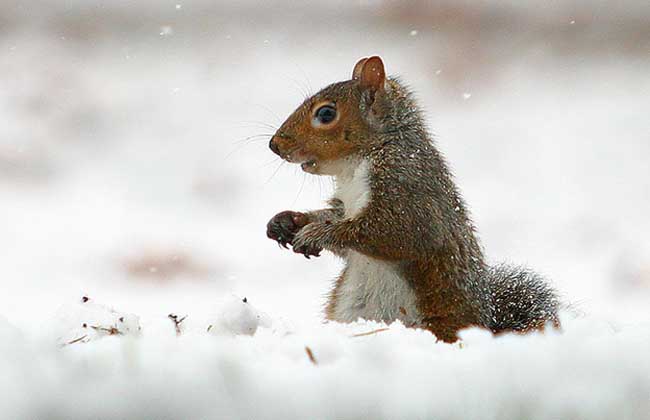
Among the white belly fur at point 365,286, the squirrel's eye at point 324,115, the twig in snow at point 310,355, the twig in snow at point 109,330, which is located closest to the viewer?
the twig in snow at point 310,355

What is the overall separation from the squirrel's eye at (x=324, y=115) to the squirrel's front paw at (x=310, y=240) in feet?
0.38

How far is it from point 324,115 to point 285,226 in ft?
0.38

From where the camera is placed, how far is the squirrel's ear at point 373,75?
0.82 m

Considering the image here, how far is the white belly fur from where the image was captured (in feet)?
2.25

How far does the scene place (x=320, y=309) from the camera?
0.79 m

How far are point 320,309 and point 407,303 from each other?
4.8 inches

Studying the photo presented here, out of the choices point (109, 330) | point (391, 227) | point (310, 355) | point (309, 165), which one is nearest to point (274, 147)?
point (309, 165)

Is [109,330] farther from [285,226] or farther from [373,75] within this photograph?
[373,75]

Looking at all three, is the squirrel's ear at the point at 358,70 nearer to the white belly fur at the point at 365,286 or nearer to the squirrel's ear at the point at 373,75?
the squirrel's ear at the point at 373,75

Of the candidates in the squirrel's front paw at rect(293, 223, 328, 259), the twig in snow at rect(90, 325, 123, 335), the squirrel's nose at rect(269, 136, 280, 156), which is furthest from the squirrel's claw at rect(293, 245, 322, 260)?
the twig in snow at rect(90, 325, 123, 335)

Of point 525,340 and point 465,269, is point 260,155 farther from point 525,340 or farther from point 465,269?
point 525,340

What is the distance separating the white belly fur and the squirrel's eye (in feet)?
0.19

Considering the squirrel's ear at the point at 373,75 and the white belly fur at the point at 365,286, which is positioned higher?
the squirrel's ear at the point at 373,75

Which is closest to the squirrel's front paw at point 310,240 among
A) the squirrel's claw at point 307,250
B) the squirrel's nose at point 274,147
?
the squirrel's claw at point 307,250
